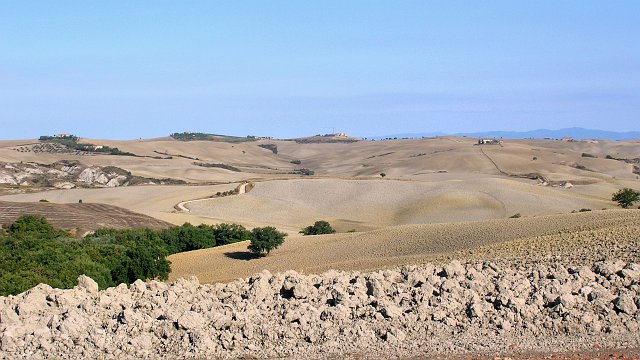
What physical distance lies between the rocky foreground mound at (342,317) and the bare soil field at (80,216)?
137 ft

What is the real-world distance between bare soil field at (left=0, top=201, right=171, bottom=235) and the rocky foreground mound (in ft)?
137

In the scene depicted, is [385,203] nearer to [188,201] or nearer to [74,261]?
[188,201]

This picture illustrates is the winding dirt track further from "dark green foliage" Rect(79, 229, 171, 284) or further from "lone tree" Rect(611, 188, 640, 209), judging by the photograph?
"lone tree" Rect(611, 188, 640, 209)

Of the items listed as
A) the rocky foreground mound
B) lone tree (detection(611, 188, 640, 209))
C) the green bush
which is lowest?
the green bush

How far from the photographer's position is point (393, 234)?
A: 4791 centimetres

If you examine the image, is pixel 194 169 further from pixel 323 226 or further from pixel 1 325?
pixel 1 325

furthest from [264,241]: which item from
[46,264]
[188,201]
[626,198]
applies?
[188,201]

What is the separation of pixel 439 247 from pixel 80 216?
1447 inches

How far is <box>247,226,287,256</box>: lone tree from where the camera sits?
49094 millimetres

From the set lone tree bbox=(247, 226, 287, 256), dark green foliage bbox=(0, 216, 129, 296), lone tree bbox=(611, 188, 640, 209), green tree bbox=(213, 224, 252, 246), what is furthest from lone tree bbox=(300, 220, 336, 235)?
lone tree bbox=(611, 188, 640, 209)

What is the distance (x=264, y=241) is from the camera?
49281 mm

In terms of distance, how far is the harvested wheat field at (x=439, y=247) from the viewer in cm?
3019

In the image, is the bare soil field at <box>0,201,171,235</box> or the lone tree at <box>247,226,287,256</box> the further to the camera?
the bare soil field at <box>0,201,171,235</box>

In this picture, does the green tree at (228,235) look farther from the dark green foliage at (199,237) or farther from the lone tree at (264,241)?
the lone tree at (264,241)
